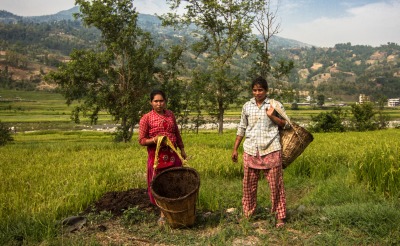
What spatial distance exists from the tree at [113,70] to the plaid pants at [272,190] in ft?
49.9

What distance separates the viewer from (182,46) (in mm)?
22078

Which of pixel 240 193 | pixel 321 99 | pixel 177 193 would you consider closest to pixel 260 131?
pixel 177 193

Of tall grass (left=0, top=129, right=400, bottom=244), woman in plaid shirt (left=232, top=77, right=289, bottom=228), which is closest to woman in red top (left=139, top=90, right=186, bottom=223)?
tall grass (left=0, top=129, right=400, bottom=244)

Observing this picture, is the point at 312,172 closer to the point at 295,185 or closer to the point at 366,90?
the point at 295,185

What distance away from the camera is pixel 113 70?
19953 mm

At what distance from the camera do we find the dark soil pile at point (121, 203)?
4.76 metres

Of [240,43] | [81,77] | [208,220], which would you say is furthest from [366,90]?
[208,220]

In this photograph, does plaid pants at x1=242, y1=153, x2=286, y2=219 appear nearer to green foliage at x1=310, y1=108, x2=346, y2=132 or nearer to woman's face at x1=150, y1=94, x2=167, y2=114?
woman's face at x1=150, y1=94, x2=167, y2=114

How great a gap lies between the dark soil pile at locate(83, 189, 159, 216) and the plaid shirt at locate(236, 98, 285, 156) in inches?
67.9

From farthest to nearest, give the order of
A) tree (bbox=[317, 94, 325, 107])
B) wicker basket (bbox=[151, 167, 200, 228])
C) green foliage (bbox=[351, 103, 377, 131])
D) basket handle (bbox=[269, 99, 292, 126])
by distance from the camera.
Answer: tree (bbox=[317, 94, 325, 107])
green foliage (bbox=[351, 103, 377, 131])
basket handle (bbox=[269, 99, 292, 126])
wicker basket (bbox=[151, 167, 200, 228])

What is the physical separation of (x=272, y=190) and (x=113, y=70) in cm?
1742

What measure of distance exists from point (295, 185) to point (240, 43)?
17.1 m

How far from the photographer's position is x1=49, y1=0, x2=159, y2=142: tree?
61.4 feet

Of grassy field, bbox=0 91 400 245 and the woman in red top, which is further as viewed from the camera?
the woman in red top
